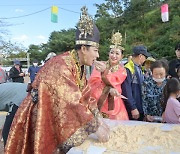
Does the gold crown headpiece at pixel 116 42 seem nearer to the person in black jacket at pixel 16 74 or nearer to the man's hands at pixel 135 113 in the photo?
the man's hands at pixel 135 113

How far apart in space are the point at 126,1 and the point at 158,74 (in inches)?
1037

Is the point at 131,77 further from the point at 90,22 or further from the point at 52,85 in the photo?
the point at 52,85

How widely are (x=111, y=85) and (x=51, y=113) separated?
2.87ft

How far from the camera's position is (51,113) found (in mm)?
1658

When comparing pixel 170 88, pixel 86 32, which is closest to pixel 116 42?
pixel 170 88

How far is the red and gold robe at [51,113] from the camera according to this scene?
1596 mm

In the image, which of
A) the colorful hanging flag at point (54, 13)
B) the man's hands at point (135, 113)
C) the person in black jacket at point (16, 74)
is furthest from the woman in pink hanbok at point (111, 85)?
the colorful hanging flag at point (54, 13)

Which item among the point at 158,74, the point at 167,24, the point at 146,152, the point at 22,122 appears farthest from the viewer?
the point at 167,24

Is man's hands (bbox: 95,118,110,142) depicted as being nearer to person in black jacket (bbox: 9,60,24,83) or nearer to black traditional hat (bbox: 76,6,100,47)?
black traditional hat (bbox: 76,6,100,47)

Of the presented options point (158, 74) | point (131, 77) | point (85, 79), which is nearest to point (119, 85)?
point (131, 77)

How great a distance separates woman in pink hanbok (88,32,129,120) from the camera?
94.3 inches

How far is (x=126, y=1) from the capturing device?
27.5 metres

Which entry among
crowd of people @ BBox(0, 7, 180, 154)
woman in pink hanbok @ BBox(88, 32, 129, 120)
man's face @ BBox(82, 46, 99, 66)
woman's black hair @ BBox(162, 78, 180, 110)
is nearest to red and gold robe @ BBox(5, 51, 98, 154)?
crowd of people @ BBox(0, 7, 180, 154)

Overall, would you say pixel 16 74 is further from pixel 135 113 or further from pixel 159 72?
pixel 159 72
